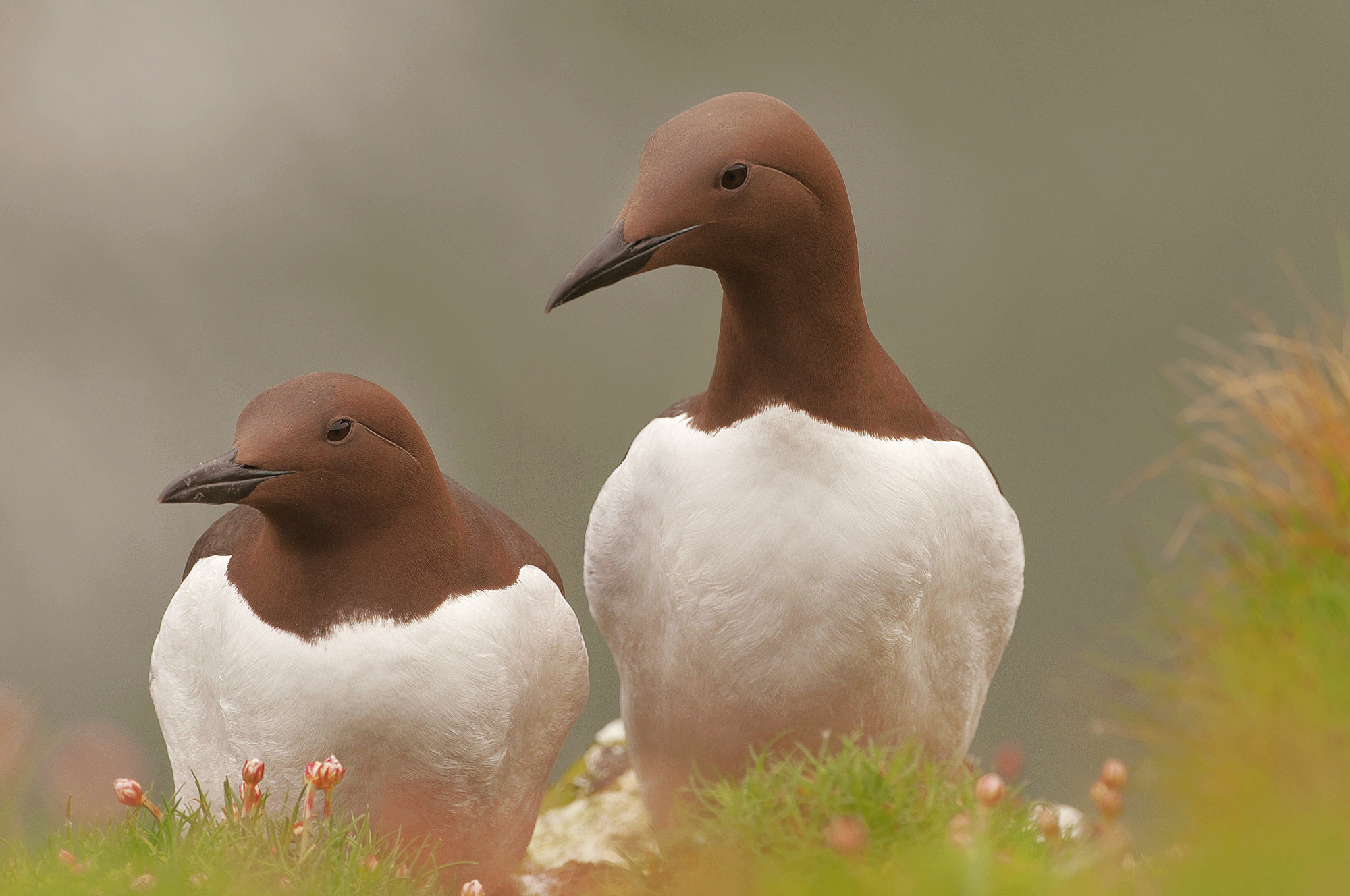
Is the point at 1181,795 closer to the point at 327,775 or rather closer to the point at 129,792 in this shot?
the point at 327,775

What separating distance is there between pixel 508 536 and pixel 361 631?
54 cm

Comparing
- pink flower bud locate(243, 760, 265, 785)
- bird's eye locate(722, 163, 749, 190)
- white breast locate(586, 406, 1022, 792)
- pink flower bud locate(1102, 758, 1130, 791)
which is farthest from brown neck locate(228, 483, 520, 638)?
pink flower bud locate(1102, 758, 1130, 791)

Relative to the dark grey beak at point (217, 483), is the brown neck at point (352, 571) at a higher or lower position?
lower

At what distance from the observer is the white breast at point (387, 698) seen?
9.32ft

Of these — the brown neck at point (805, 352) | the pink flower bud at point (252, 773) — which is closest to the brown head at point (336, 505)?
the pink flower bud at point (252, 773)

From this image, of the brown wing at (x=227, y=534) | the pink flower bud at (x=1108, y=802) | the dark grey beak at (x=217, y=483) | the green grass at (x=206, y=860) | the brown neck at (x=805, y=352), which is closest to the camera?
the pink flower bud at (x=1108, y=802)

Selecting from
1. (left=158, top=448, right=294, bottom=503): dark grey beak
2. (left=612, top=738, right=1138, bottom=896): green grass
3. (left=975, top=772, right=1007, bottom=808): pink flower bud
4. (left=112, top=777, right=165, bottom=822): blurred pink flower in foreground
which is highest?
(left=158, top=448, right=294, bottom=503): dark grey beak

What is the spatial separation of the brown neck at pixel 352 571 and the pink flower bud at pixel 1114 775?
4.47ft

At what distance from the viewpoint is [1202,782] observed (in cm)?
266

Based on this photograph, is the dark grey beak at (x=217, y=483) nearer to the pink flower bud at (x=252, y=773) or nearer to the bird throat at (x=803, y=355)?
the pink flower bud at (x=252, y=773)

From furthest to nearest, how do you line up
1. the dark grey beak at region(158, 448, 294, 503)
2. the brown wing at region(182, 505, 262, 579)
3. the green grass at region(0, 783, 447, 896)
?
1. the brown wing at region(182, 505, 262, 579)
2. the dark grey beak at region(158, 448, 294, 503)
3. the green grass at region(0, 783, 447, 896)

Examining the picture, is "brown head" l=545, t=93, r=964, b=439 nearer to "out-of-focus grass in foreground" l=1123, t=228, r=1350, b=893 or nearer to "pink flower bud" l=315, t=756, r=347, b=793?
"out-of-focus grass in foreground" l=1123, t=228, r=1350, b=893

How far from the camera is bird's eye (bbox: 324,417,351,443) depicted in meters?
2.79

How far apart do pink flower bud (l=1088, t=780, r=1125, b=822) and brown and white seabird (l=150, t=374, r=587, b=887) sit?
127cm
